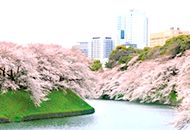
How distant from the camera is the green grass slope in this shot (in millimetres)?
25534

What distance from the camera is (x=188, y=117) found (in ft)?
52.6

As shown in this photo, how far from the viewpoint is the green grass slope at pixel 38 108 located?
2553 centimetres

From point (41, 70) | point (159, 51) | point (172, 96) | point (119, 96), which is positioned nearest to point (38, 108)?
point (41, 70)

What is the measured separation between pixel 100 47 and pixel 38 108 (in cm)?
14366

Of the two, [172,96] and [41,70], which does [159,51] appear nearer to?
[172,96]

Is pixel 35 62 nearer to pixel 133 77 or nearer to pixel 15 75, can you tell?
pixel 15 75

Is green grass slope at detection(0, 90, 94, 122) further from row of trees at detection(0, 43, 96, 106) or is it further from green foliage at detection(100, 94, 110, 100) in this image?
green foliage at detection(100, 94, 110, 100)

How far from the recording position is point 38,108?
27812mm

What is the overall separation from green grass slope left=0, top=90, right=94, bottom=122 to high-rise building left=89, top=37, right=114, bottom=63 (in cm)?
13635

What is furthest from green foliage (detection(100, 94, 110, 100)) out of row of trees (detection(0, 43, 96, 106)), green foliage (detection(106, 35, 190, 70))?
row of trees (detection(0, 43, 96, 106))

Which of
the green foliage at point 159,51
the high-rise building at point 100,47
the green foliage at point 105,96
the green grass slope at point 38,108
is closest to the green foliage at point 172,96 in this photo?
the green grass slope at point 38,108

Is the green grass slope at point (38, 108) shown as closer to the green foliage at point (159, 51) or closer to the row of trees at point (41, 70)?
the row of trees at point (41, 70)

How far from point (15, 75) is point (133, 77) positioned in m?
22.7

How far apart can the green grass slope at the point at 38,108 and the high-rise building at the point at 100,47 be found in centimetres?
13635
